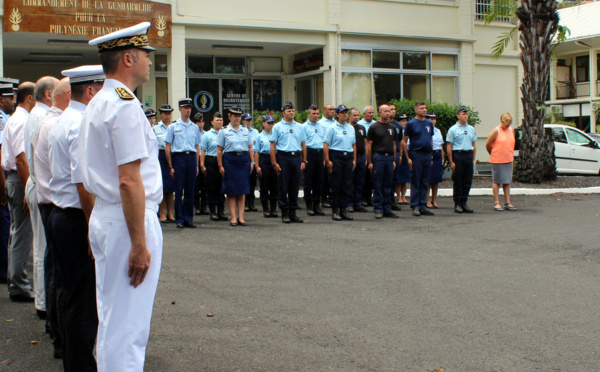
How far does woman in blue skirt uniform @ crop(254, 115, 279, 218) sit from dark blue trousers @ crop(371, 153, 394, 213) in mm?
2145

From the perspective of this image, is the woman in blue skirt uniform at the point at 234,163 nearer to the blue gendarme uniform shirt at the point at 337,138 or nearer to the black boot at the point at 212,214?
the black boot at the point at 212,214

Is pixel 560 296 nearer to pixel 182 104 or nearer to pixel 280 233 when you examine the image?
pixel 280 233

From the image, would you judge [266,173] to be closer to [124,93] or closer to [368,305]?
[368,305]

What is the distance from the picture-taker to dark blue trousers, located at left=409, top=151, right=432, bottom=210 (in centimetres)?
1386

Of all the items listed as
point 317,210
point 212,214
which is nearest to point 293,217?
point 317,210

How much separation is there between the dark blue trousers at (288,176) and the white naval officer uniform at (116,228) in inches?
374

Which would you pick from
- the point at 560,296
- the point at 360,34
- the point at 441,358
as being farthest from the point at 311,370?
the point at 360,34

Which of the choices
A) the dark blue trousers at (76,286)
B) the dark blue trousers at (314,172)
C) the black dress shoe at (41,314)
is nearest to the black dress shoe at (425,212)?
the dark blue trousers at (314,172)

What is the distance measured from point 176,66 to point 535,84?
10755mm

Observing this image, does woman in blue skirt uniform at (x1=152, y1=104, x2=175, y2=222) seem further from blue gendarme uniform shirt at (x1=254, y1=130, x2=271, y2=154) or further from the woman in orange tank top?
the woman in orange tank top

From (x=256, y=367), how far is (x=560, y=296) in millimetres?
3537

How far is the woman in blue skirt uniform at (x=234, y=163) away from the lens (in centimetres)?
1262

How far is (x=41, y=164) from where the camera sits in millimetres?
5152

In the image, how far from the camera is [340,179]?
13.4 metres
